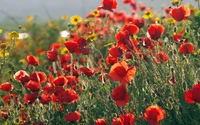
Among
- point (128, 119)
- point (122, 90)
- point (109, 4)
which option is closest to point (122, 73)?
point (122, 90)

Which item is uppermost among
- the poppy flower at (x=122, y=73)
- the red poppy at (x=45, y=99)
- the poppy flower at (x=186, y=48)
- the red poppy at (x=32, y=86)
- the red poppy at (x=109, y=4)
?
the red poppy at (x=109, y=4)

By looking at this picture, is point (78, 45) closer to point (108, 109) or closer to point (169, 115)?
point (108, 109)

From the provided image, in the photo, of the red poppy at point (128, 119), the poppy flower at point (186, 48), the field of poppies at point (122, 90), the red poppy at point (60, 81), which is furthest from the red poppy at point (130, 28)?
the red poppy at point (128, 119)

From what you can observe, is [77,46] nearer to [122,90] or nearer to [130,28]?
[130,28]

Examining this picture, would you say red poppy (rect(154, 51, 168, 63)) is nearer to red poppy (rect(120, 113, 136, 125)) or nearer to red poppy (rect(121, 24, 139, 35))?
Answer: red poppy (rect(121, 24, 139, 35))

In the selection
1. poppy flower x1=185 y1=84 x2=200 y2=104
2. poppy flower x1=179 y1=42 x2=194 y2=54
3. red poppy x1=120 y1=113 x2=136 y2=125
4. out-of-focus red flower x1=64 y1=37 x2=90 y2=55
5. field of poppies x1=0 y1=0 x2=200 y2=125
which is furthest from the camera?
out-of-focus red flower x1=64 y1=37 x2=90 y2=55

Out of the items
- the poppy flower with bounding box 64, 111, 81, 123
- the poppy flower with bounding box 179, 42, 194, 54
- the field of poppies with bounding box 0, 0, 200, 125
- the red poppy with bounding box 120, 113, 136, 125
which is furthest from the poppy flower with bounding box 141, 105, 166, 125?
the poppy flower with bounding box 179, 42, 194, 54

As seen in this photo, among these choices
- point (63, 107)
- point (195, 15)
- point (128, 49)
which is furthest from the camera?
point (195, 15)

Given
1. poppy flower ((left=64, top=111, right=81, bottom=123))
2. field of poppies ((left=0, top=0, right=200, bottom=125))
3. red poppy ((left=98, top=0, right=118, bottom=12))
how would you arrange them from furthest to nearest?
red poppy ((left=98, top=0, right=118, bottom=12)) < poppy flower ((left=64, top=111, right=81, bottom=123)) < field of poppies ((left=0, top=0, right=200, bottom=125))

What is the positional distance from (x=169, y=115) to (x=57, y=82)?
64 centimetres

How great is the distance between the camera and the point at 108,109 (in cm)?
291

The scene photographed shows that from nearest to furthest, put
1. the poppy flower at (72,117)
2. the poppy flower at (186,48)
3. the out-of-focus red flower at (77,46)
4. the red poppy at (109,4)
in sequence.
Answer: the poppy flower at (72,117)
the poppy flower at (186,48)
the out-of-focus red flower at (77,46)
the red poppy at (109,4)

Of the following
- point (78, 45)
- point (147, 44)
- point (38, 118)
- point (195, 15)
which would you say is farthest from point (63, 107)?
point (195, 15)

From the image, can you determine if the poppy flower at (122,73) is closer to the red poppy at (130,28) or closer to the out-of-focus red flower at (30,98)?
the red poppy at (130,28)
